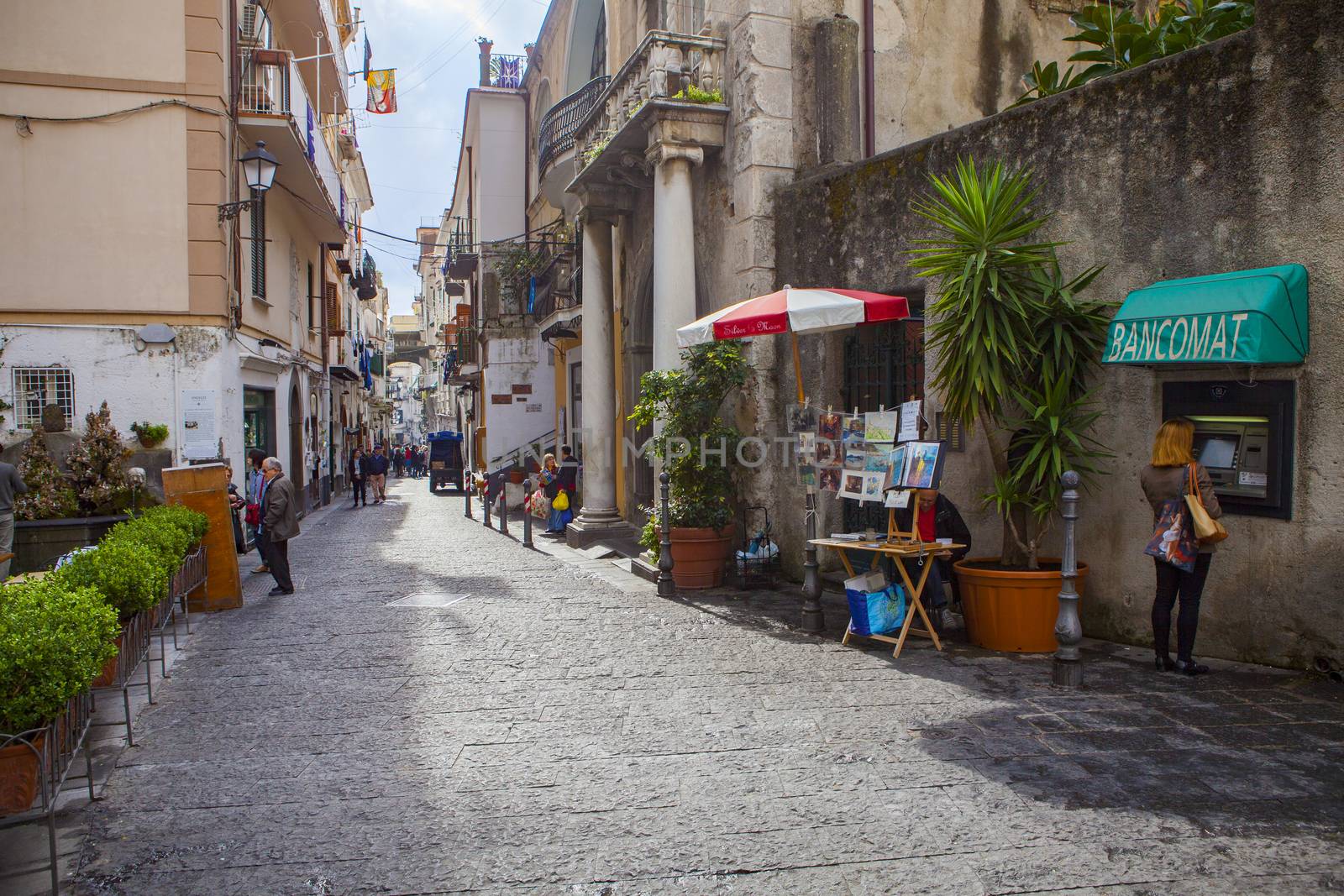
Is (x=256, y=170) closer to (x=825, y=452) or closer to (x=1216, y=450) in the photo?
(x=825, y=452)

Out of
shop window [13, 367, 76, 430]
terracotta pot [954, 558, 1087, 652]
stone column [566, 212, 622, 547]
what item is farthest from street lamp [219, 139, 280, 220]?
terracotta pot [954, 558, 1087, 652]

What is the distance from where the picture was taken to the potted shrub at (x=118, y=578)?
574cm

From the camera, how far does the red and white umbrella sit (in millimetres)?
7848

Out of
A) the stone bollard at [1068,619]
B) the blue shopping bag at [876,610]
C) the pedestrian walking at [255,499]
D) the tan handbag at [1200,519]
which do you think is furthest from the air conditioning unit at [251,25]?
the tan handbag at [1200,519]

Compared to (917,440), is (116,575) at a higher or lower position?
lower

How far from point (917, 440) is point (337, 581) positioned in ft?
24.3

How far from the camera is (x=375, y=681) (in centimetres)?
664

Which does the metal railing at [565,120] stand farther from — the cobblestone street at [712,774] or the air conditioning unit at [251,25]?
the cobblestone street at [712,774]

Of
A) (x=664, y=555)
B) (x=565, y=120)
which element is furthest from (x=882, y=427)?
(x=565, y=120)

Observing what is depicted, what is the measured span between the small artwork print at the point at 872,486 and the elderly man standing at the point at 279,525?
6.34 metres

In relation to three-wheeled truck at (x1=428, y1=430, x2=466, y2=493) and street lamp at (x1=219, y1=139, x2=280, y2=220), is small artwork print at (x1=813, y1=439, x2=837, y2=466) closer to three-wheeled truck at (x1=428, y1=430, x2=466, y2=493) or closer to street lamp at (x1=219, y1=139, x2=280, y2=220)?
street lamp at (x1=219, y1=139, x2=280, y2=220)

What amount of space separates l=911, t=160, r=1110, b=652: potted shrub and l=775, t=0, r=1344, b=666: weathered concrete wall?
12.8 inches

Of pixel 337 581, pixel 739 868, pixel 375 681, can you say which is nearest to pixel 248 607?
pixel 337 581

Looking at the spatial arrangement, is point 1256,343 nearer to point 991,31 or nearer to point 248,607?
point 991,31
